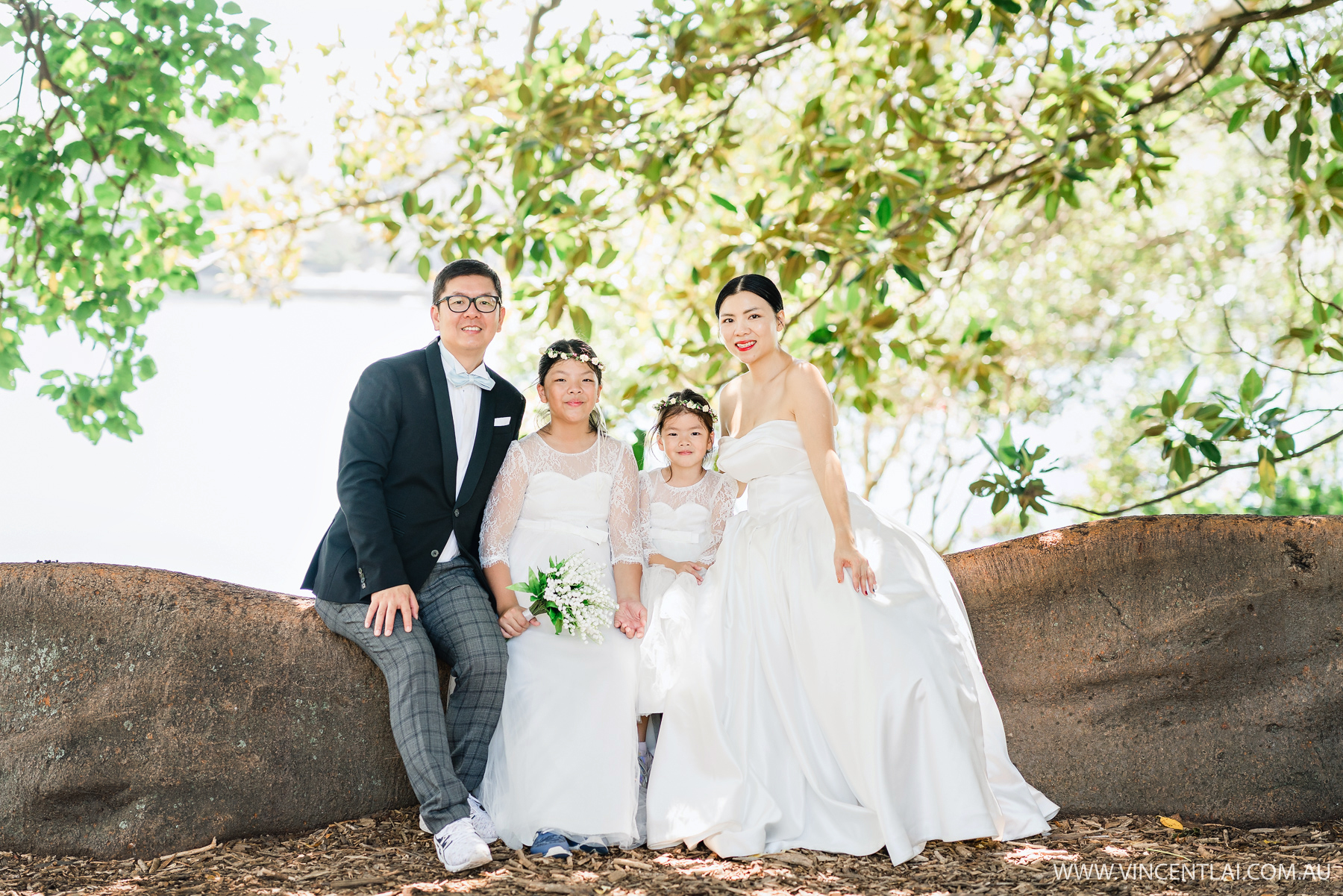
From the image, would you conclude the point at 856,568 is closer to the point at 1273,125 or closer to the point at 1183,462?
the point at 1183,462

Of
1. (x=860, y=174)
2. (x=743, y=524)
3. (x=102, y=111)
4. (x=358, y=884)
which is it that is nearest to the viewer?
(x=358, y=884)

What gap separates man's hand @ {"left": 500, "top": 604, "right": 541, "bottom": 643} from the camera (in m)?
3.36

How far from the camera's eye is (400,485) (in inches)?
132

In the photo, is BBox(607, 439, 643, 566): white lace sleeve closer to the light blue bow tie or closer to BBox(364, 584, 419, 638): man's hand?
the light blue bow tie

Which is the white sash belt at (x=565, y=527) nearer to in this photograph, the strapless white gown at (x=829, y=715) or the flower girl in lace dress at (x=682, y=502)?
the flower girl in lace dress at (x=682, y=502)

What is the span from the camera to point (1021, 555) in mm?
3754

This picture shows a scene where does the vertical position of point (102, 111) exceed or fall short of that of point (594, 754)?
it exceeds it

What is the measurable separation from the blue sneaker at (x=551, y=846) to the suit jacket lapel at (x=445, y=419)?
1175 millimetres

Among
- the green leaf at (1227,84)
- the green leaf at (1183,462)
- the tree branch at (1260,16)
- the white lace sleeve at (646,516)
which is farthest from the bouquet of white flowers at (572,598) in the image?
the tree branch at (1260,16)

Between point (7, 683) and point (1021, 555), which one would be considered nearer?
point (7, 683)

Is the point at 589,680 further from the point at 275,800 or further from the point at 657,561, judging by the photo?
the point at 275,800

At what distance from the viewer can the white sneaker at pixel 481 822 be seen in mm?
3084

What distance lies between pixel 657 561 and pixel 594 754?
2.63 feet

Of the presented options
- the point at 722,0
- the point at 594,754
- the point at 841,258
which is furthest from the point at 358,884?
the point at 722,0
